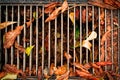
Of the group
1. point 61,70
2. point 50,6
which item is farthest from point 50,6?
point 61,70

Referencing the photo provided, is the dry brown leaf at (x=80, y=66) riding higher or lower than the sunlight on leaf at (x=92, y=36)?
lower

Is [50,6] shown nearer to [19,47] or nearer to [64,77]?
[19,47]

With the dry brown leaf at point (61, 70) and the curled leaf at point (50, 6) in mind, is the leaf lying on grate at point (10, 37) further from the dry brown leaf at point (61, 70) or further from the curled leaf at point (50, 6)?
the dry brown leaf at point (61, 70)

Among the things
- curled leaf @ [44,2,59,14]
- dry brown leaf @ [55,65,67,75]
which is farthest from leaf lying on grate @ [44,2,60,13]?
dry brown leaf @ [55,65,67,75]

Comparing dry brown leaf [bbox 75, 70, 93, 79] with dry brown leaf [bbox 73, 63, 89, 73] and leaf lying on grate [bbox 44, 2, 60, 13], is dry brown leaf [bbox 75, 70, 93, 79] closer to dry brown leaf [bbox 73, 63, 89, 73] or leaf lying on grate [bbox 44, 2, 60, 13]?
dry brown leaf [bbox 73, 63, 89, 73]

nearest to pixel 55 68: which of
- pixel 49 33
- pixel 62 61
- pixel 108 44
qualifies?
pixel 62 61

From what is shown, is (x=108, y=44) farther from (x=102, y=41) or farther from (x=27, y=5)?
(x=27, y=5)

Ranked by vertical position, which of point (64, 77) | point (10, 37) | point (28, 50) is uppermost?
point (10, 37)

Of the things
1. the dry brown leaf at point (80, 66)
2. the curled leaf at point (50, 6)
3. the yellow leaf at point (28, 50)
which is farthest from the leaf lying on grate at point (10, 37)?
the dry brown leaf at point (80, 66)

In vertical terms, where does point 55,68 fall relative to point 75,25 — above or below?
below

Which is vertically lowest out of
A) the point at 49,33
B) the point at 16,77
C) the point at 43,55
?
the point at 16,77
